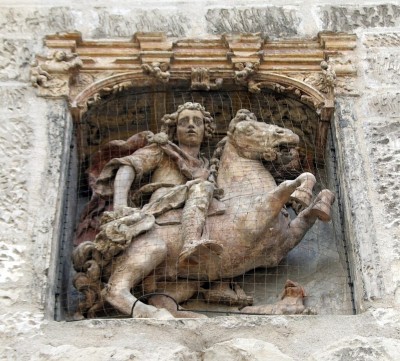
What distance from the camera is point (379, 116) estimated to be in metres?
6.61

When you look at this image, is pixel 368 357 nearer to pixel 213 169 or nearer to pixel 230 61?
pixel 213 169

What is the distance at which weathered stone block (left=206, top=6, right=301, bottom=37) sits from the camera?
23.7ft

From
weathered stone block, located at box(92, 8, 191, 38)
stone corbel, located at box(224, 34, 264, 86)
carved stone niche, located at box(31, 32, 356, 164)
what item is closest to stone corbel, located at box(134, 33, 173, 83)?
carved stone niche, located at box(31, 32, 356, 164)

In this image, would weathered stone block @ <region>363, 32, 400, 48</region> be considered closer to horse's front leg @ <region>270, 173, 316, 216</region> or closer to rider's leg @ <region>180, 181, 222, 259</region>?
horse's front leg @ <region>270, 173, 316, 216</region>

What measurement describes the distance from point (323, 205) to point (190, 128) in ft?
3.33

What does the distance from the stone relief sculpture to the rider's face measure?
20cm

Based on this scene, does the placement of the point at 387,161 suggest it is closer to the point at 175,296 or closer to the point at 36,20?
the point at 175,296

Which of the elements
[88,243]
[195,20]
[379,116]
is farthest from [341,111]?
[88,243]

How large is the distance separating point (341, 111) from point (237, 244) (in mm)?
1078

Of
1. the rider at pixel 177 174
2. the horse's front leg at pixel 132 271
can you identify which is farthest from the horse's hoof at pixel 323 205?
the horse's front leg at pixel 132 271

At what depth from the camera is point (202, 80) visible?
23.1 feet

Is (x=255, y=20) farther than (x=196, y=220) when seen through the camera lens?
Yes

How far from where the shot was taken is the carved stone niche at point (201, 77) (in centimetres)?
690

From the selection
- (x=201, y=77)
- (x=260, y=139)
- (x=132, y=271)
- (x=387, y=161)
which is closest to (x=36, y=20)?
(x=201, y=77)
